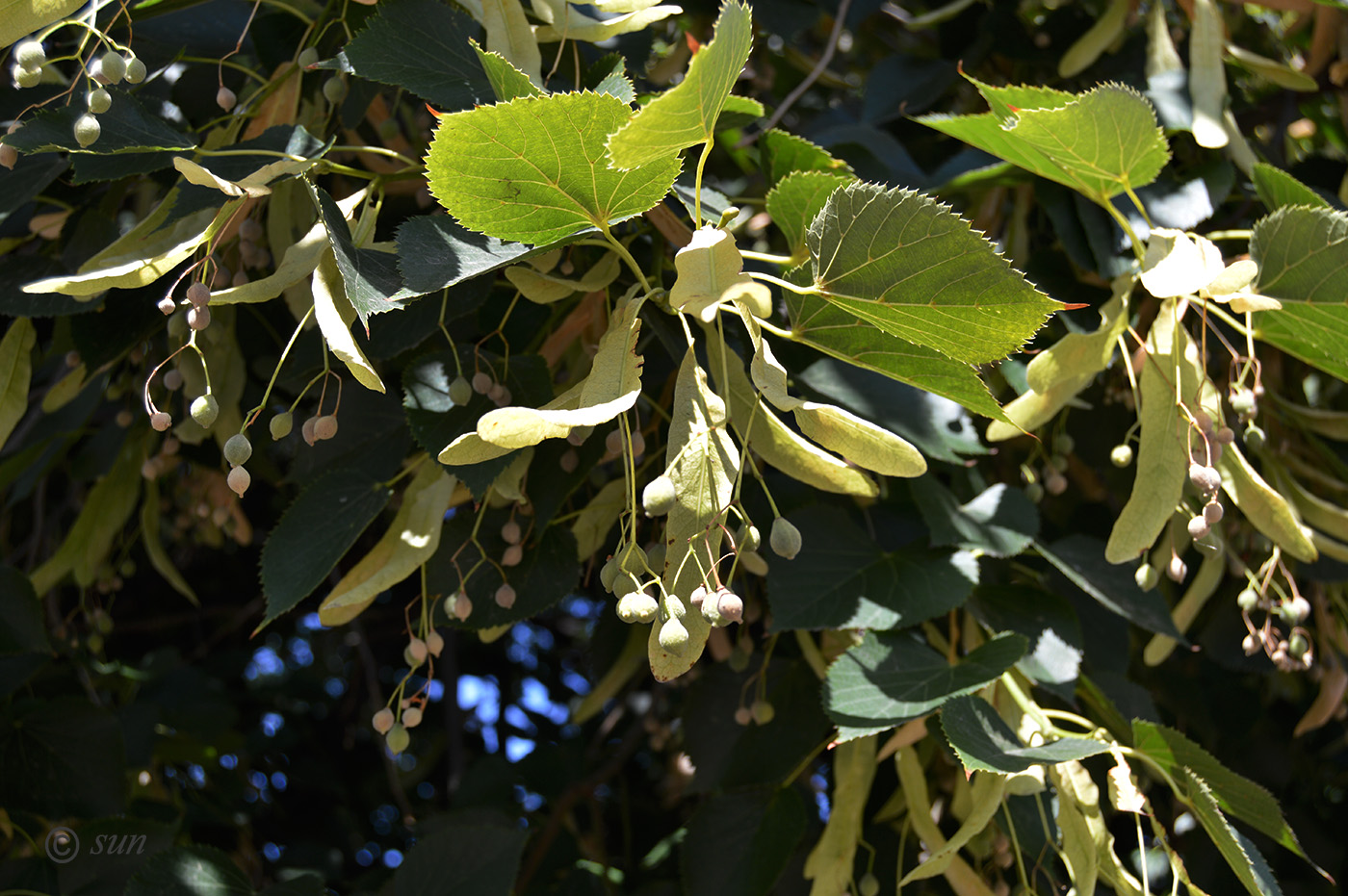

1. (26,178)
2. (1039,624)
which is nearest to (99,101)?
(26,178)

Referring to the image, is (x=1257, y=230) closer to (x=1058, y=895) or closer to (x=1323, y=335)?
(x=1323, y=335)

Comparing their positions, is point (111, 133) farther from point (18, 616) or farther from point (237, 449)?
point (18, 616)

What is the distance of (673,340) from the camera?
0.85 m

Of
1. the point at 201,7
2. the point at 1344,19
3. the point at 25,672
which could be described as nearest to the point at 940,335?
the point at 201,7

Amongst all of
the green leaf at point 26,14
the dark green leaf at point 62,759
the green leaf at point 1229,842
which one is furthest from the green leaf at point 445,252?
the dark green leaf at point 62,759

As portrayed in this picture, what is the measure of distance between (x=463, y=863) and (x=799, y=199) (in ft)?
2.77

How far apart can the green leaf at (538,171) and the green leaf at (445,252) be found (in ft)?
0.08

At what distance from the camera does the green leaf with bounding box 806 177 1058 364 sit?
672 mm

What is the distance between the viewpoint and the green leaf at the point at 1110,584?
1056 mm

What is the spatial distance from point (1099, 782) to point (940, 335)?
675 millimetres

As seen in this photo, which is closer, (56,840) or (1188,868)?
(56,840)

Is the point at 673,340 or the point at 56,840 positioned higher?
the point at 673,340

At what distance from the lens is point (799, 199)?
2.84ft

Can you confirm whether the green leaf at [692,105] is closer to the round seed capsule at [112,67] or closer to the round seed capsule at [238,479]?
the round seed capsule at [238,479]
